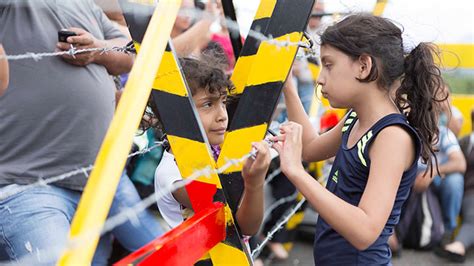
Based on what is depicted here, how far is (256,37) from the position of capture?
181 cm

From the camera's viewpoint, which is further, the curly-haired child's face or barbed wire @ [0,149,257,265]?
the curly-haired child's face

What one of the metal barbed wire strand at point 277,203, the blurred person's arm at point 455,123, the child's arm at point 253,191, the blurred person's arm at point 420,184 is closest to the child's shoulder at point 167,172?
the child's arm at point 253,191

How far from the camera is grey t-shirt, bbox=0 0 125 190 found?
218cm

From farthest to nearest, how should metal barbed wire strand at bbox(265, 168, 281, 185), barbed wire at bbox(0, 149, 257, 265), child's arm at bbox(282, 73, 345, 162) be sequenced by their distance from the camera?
metal barbed wire strand at bbox(265, 168, 281, 185), child's arm at bbox(282, 73, 345, 162), barbed wire at bbox(0, 149, 257, 265)

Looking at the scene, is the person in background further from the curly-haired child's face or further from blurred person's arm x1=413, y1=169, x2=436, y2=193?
the curly-haired child's face

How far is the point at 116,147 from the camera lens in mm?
1187

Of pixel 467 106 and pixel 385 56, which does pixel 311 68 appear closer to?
pixel 467 106

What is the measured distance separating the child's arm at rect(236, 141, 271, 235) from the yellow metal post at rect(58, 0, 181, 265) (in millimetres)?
420

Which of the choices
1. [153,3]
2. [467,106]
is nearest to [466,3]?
[467,106]

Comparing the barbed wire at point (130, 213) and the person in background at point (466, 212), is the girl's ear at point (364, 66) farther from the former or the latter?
the person in background at point (466, 212)

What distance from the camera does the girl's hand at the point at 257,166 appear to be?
163 centimetres

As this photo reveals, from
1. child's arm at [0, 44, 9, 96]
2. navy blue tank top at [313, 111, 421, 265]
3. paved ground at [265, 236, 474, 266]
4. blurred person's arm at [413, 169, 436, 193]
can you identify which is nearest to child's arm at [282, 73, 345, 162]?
navy blue tank top at [313, 111, 421, 265]

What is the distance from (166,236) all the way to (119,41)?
117 cm

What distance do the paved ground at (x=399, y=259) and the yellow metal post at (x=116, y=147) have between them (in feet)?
12.0
